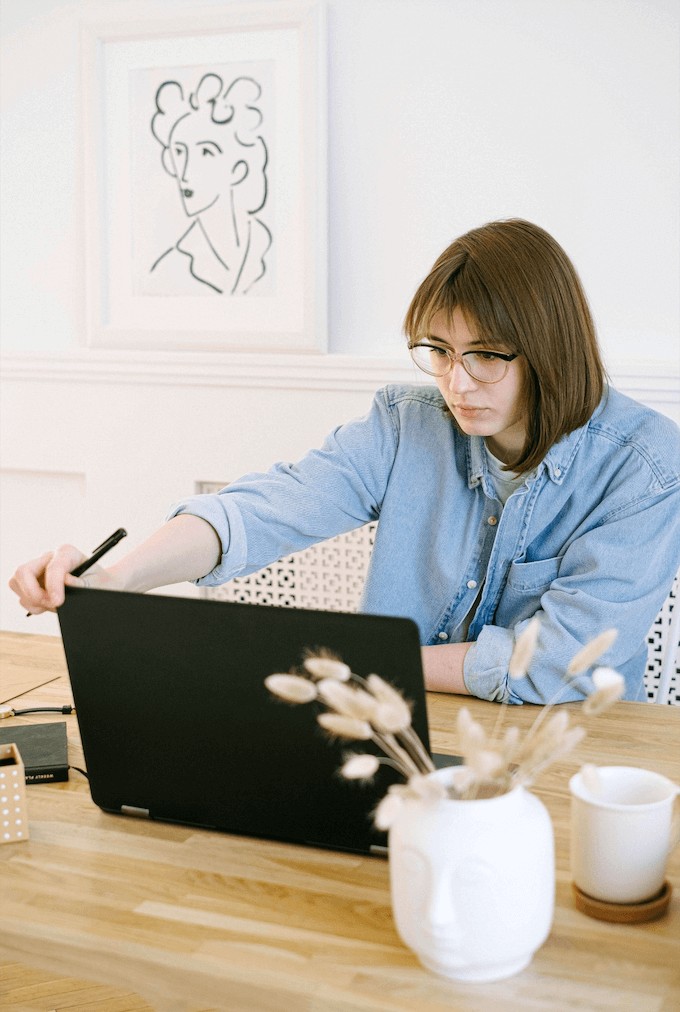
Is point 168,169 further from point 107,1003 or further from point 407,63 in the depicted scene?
point 107,1003

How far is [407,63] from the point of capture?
261 cm

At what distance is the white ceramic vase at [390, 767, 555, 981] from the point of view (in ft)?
2.73

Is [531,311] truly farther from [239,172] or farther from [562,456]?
[239,172]

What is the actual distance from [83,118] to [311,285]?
30.5 inches

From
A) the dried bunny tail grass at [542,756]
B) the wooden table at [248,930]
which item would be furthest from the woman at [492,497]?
the dried bunny tail grass at [542,756]

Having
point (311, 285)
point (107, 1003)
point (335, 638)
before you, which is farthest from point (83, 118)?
point (335, 638)

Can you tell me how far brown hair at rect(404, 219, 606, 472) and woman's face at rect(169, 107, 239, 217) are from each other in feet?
4.40

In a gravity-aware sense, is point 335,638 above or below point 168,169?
below

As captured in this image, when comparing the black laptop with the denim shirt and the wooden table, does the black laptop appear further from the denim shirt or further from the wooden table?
the denim shirt

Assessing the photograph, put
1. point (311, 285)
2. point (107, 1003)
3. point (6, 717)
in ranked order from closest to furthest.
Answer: point (6, 717), point (107, 1003), point (311, 285)

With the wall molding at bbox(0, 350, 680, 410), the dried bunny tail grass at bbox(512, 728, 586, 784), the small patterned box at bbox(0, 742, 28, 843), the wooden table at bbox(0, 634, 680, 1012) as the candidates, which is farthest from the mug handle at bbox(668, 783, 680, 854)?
the wall molding at bbox(0, 350, 680, 410)

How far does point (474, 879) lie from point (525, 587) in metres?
0.86

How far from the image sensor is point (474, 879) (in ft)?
2.74

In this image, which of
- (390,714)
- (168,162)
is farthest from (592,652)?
(168,162)
